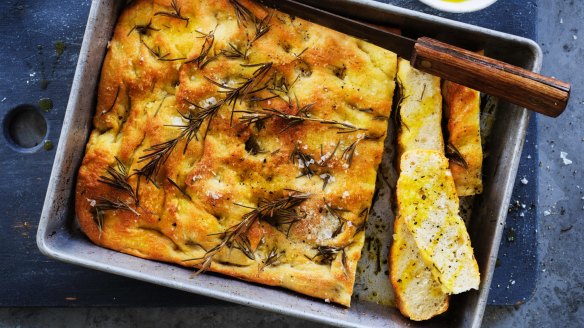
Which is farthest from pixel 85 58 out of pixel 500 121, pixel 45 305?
pixel 500 121

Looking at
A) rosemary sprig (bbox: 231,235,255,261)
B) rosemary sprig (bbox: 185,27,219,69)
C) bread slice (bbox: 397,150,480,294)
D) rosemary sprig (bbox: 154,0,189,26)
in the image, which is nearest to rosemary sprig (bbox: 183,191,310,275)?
rosemary sprig (bbox: 231,235,255,261)

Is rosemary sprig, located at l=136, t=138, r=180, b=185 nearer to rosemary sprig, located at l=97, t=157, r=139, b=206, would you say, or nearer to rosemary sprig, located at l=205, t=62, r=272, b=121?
rosemary sprig, located at l=97, t=157, r=139, b=206

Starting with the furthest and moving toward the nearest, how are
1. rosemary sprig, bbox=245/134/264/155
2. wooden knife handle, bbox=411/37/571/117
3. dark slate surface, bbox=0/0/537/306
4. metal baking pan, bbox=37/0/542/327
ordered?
dark slate surface, bbox=0/0/537/306 → rosemary sprig, bbox=245/134/264/155 → metal baking pan, bbox=37/0/542/327 → wooden knife handle, bbox=411/37/571/117

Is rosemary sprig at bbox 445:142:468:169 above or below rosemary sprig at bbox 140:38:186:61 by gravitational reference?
below

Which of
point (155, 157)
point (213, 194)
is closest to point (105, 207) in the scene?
point (155, 157)

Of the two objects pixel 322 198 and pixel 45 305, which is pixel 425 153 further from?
pixel 45 305

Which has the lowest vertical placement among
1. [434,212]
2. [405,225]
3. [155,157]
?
[405,225]

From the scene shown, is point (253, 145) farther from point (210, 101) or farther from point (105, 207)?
point (105, 207)
